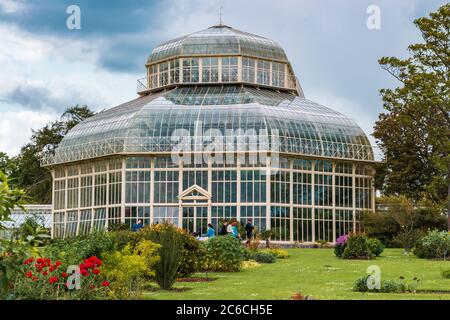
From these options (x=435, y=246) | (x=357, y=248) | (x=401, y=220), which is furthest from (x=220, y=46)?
(x=435, y=246)

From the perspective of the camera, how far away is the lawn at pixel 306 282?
61.1ft

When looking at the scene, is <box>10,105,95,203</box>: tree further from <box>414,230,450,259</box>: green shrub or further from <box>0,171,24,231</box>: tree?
<box>0,171,24,231</box>: tree

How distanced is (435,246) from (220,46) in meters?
27.7

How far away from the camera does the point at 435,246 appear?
1342 inches

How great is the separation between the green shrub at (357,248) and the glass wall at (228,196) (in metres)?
14.8

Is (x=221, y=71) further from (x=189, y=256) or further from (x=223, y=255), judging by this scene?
(x=189, y=256)

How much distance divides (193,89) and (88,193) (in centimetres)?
981

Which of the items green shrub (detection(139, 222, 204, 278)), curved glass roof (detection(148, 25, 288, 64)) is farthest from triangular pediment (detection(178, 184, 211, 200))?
green shrub (detection(139, 222, 204, 278))

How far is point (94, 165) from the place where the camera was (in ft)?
178

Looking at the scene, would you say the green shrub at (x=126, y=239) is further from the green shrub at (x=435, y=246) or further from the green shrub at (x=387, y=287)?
the green shrub at (x=435, y=246)
